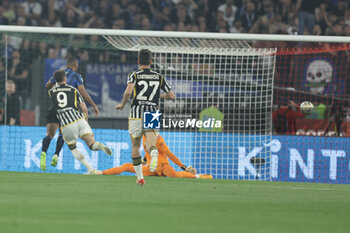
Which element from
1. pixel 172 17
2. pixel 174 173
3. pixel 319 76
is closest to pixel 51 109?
pixel 174 173

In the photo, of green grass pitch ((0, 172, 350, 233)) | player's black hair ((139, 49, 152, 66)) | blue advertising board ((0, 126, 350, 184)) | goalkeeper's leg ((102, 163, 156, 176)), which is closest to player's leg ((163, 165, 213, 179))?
goalkeeper's leg ((102, 163, 156, 176))

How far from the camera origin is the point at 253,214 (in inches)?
259

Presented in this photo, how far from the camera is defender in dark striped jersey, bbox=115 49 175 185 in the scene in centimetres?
957

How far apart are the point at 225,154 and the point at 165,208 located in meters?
7.04

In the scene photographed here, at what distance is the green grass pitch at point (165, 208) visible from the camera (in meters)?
5.53

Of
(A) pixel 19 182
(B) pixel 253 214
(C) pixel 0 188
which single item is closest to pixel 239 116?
(A) pixel 19 182

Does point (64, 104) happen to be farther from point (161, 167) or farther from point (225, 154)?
point (225, 154)

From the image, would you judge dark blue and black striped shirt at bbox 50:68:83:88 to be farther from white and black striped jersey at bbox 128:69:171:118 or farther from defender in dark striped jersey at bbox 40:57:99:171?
white and black striped jersey at bbox 128:69:171:118

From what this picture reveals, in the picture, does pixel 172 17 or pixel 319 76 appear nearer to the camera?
pixel 319 76

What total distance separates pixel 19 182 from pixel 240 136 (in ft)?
16.9

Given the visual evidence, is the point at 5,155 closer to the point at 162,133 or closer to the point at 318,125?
the point at 162,133

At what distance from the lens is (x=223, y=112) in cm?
1447

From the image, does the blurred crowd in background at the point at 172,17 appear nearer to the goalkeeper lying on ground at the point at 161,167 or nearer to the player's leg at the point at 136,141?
the goalkeeper lying on ground at the point at 161,167

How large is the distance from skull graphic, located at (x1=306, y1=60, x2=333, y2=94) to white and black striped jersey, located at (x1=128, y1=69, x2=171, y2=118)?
6.71 metres
